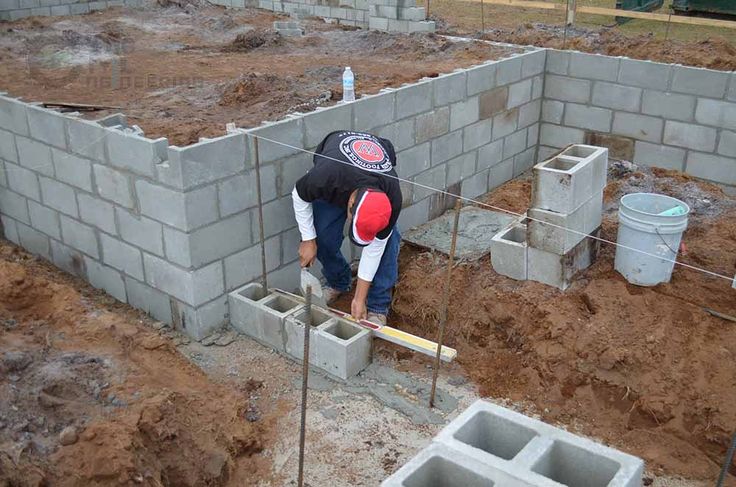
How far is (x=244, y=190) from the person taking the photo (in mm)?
4590

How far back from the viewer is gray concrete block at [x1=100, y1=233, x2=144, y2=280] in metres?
4.87

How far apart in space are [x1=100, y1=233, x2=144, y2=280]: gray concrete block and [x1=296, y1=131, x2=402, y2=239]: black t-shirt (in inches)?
50.2

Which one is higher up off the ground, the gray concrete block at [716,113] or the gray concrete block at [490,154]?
the gray concrete block at [716,113]

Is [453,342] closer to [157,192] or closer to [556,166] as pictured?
[556,166]

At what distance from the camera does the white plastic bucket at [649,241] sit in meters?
4.68

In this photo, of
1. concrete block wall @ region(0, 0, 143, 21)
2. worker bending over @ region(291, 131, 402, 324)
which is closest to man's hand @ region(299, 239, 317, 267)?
worker bending over @ region(291, 131, 402, 324)

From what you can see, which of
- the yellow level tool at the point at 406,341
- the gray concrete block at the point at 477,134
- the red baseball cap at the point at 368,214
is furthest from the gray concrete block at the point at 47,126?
the gray concrete block at the point at 477,134

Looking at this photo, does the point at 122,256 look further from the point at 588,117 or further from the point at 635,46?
the point at 635,46

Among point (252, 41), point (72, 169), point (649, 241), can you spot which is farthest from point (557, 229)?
point (252, 41)

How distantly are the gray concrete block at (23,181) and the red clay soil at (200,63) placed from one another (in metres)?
0.66

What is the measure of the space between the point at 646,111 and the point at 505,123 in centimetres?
140

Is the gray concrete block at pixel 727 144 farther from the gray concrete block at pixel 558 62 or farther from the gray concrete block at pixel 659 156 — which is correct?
the gray concrete block at pixel 558 62

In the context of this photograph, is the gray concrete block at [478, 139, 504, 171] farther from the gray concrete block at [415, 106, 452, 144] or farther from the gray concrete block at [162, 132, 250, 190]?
the gray concrete block at [162, 132, 250, 190]

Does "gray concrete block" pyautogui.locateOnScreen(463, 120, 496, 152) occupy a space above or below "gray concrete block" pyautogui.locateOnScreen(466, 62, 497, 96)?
below
